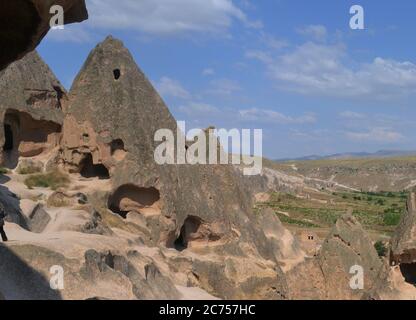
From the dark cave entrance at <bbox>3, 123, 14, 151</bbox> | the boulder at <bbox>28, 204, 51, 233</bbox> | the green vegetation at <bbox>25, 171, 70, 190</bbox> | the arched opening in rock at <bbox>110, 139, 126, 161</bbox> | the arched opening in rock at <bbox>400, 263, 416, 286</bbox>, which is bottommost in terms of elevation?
the arched opening in rock at <bbox>400, 263, 416, 286</bbox>

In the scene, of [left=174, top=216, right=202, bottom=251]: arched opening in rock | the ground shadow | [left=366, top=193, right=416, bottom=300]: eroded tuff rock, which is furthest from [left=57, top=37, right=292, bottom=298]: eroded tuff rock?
the ground shadow

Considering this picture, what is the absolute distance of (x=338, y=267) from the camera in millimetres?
12859

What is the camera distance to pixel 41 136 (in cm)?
1592

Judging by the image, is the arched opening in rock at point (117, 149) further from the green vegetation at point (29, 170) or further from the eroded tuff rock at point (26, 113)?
the eroded tuff rock at point (26, 113)

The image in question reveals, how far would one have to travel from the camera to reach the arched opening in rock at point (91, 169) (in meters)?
13.3

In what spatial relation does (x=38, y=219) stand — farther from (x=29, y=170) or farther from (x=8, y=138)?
(x=8, y=138)

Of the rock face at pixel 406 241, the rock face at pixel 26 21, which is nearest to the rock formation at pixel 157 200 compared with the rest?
the rock face at pixel 406 241

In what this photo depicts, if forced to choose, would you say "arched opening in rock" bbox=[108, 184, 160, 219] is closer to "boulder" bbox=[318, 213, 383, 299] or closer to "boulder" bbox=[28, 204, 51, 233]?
"boulder" bbox=[28, 204, 51, 233]

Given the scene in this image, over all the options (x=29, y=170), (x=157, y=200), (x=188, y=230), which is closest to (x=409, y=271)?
(x=188, y=230)

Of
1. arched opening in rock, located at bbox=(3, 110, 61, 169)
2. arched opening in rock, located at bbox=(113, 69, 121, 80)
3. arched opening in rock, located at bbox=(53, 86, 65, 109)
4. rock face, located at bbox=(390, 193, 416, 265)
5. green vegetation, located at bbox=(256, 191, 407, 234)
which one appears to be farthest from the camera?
green vegetation, located at bbox=(256, 191, 407, 234)

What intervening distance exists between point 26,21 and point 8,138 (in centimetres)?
1285

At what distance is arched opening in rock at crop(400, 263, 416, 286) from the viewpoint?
8492 mm

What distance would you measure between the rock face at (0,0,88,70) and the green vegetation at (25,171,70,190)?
885 cm
